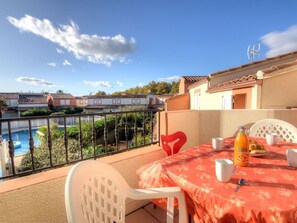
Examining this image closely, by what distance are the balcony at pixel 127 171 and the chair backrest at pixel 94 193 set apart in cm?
80

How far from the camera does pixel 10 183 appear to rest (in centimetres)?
142

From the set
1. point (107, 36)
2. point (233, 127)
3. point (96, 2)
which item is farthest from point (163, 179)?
point (107, 36)

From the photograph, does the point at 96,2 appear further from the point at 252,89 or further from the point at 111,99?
the point at 111,99

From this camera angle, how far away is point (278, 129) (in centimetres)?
202

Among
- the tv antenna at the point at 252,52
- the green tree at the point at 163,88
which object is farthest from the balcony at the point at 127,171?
the green tree at the point at 163,88

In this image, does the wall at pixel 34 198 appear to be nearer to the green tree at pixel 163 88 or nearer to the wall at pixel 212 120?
the wall at pixel 212 120

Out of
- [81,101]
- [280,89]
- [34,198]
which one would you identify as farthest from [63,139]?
[81,101]

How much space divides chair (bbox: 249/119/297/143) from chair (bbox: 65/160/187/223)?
1.64m

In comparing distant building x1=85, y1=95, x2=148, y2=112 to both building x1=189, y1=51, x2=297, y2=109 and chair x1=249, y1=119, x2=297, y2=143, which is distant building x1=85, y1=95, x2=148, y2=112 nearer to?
building x1=189, y1=51, x2=297, y2=109

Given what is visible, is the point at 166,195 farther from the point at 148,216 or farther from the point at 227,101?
the point at 227,101

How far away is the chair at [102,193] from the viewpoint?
2.73 feet

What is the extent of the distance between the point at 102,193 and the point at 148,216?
1371 millimetres

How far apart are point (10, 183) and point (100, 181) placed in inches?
40.6

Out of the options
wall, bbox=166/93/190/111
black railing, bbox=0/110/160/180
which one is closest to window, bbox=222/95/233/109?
black railing, bbox=0/110/160/180
